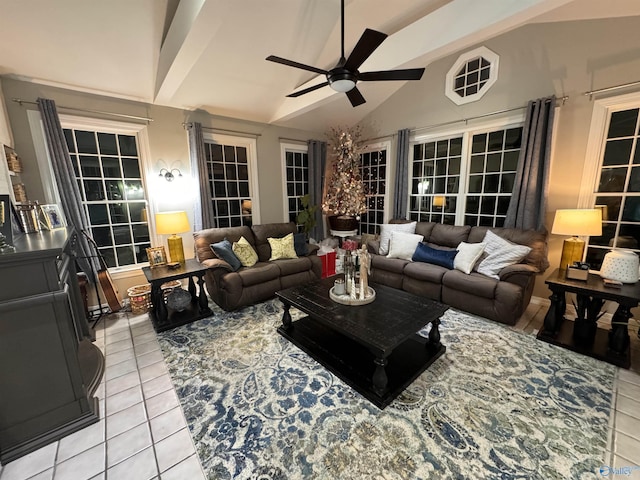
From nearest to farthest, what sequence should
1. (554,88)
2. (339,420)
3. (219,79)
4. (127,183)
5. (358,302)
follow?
(339,420), (358,302), (554,88), (219,79), (127,183)

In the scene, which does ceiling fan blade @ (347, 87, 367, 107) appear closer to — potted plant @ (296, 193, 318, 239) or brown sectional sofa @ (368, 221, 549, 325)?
brown sectional sofa @ (368, 221, 549, 325)

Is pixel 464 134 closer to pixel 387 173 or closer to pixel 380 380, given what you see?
pixel 387 173

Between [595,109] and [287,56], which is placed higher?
[287,56]

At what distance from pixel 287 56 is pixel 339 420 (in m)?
3.76

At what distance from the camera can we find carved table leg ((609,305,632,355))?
225 cm

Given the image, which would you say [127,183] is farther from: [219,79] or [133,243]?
[219,79]

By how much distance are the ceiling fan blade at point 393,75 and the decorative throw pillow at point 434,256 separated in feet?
7.47

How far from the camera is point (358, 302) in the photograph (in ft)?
7.90

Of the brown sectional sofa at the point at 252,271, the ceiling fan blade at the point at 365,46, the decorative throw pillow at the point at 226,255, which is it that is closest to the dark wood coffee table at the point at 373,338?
the brown sectional sofa at the point at 252,271

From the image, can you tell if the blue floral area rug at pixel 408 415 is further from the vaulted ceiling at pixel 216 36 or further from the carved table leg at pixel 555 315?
the vaulted ceiling at pixel 216 36

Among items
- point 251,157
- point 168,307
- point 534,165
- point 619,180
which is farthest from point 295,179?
point 619,180

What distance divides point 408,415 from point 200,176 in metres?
3.86

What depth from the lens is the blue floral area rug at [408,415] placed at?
4.78ft

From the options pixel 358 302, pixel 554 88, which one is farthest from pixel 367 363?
pixel 554 88
